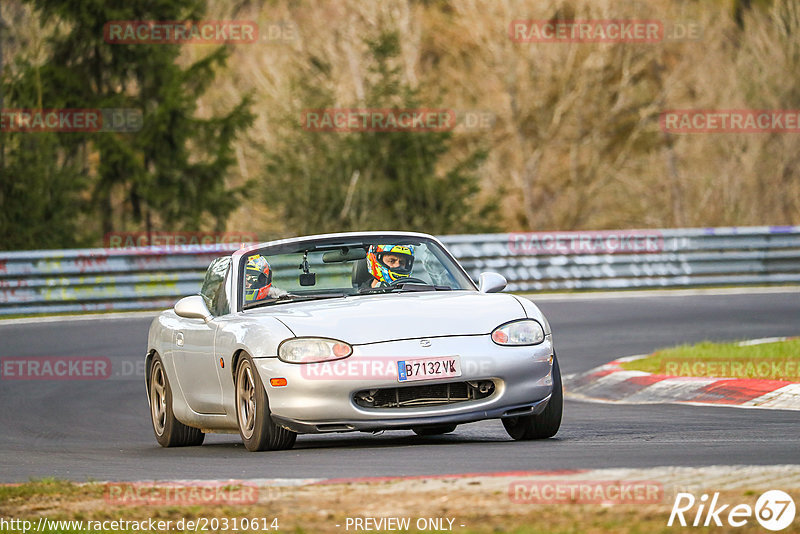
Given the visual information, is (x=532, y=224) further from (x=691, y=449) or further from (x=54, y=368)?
(x=691, y=449)

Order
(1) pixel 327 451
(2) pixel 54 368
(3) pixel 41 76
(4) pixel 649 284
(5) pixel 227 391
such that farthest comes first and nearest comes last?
(3) pixel 41 76 → (4) pixel 649 284 → (2) pixel 54 368 → (5) pixel 227 391 → (1) pixel 327 451

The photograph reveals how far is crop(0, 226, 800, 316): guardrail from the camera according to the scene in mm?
23000

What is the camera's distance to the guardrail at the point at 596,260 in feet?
75.5

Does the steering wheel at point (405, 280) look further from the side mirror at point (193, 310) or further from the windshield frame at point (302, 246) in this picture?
the side mirror at point (193, 310)

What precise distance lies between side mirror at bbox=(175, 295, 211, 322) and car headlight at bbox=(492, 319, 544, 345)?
2.14 meters

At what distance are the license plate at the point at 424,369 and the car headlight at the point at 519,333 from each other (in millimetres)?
383

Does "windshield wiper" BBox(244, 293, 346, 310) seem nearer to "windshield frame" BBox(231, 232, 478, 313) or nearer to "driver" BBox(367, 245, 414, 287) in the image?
"windshield frame" BBox(231, 232, 478, 313)

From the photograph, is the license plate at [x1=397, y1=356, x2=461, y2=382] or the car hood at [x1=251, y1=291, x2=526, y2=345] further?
the car hood at [x1=251, y1=291, x2=526, y2=345]

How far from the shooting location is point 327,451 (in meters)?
8.65

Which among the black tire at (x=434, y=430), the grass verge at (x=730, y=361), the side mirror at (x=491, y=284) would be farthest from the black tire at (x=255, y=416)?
the grass verge at (x=730, y=361)

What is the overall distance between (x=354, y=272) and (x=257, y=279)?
0.65 m

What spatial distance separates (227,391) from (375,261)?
1336mm

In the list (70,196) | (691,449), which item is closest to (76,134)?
(70,196)

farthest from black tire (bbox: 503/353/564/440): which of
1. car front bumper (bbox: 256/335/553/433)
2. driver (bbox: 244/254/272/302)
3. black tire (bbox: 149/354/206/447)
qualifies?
black tire (bbox: 149/354/206/447)
